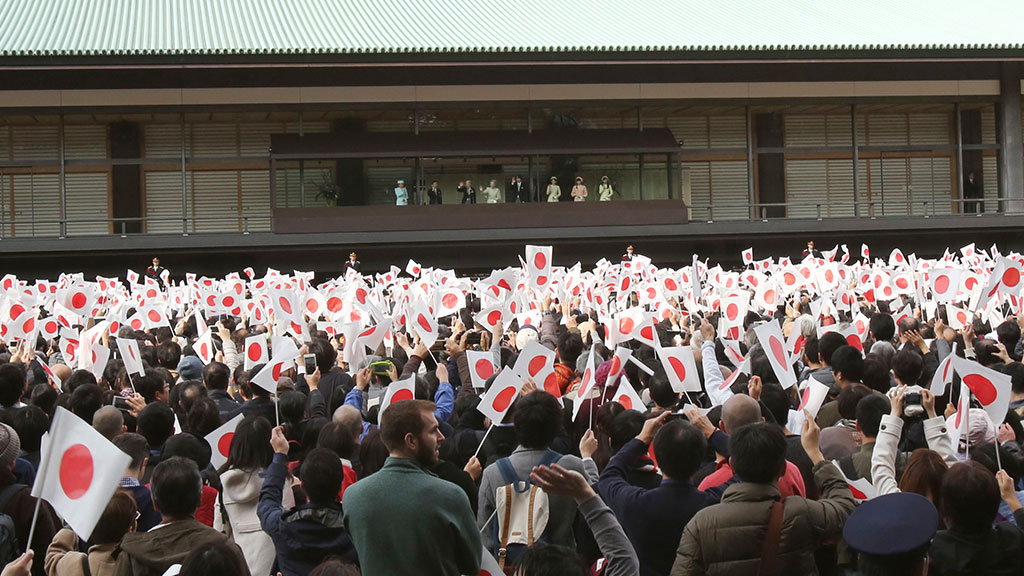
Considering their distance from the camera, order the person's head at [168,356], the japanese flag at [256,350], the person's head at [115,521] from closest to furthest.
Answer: the person's head at [115,521]
the japanese flag at [256,350]
the person's head at [168,356]

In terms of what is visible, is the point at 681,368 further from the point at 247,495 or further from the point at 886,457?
the point at 247,495

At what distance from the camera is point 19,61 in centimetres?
2197

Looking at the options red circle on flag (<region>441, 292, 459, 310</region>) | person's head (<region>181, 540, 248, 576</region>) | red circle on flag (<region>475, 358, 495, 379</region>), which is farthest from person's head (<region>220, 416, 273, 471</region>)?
red circle on flag (<region>441, 292, 459, 310</region>)

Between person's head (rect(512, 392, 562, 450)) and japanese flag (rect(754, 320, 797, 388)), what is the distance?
207 cm

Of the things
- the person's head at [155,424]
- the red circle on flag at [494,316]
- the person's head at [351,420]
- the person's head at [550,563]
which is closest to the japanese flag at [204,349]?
the red circle on flag at [494,316]

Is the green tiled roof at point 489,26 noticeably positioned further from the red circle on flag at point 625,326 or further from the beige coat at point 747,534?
the beige coat at point 747,534

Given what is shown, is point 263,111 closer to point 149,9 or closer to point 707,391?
point 149,9

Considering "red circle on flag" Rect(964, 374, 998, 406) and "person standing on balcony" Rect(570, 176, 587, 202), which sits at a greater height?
"person standing on balcony" Rect(570, 176, 587, 202)

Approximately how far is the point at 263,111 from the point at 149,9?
3.29 m

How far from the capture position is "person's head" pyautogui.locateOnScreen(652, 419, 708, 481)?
3.87 metres

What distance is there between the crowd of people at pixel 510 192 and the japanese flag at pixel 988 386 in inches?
807

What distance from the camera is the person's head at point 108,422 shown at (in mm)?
5113

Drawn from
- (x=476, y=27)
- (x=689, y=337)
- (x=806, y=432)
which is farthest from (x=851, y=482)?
(x=476, y=27)

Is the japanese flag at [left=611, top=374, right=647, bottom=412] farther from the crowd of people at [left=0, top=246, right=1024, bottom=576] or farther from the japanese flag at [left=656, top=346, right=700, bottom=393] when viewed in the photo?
the japanese flag at [left=656, top=346, right=700, bottom=393]
